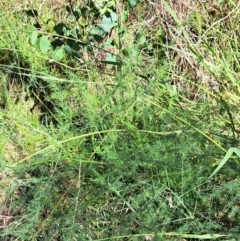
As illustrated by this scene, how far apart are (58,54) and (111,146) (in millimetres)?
496

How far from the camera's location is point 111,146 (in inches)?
60.1

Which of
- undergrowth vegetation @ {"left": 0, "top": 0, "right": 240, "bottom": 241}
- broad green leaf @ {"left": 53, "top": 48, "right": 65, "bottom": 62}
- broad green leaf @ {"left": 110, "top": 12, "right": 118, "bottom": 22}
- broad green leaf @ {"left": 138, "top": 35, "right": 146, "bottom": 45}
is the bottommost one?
undergrowth vegetation @ {"left": 0, "top": 0, "right": 240, "bottom": 241}

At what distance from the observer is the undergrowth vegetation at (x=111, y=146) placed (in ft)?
4.75

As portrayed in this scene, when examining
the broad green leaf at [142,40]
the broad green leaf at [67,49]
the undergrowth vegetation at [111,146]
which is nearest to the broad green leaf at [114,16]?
the undergrowth vegetation at [111,146]

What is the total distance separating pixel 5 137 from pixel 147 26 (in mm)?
851

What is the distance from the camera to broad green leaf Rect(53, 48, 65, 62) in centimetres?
182

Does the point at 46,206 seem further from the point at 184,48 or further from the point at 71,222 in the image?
the point at 184,48

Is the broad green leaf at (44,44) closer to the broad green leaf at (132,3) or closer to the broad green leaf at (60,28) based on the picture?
the broad green leaf at (60,28)

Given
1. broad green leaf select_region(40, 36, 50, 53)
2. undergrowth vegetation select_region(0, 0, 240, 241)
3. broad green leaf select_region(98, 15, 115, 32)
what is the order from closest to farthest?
undergrowth vegetation select_region(0, 0, 240, 241) → broad green leaf select_region(40, 36, 50, 53) → broad green leaf select_region(98, 15, 115, 32)

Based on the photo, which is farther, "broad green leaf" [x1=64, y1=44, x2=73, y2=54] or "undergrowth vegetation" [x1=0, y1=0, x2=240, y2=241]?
"broad green leaf" [x1=64, y1=44, x2=73, y2=54]

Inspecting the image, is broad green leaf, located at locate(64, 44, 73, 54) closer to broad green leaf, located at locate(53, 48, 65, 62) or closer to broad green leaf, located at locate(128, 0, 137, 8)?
broad green leaf, located at locate(53, 48, 65, 62)

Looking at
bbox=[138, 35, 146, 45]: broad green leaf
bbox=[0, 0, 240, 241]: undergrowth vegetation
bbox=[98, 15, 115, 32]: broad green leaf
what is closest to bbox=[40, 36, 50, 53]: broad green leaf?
bbox=[0, 0, 240, 241]: undergrowth vegetation

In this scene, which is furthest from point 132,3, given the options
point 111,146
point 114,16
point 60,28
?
point 111,146

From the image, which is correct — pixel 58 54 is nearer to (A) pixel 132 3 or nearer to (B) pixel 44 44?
(B) pixel 44 44
